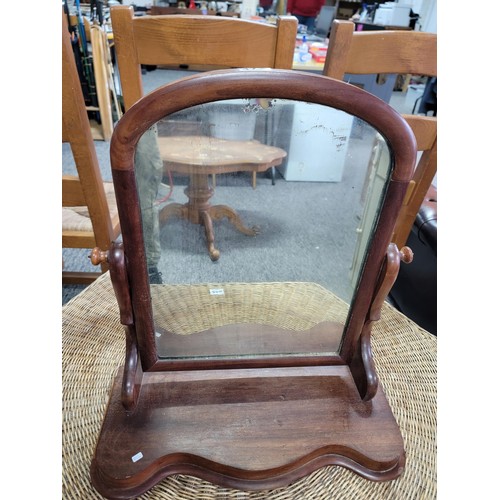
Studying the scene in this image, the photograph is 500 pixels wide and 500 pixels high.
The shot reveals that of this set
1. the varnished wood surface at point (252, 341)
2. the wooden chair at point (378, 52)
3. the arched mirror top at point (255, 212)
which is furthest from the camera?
the wooden chair at point (378, 52)

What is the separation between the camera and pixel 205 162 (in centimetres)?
51

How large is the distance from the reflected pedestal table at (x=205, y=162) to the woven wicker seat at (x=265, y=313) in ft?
0.54

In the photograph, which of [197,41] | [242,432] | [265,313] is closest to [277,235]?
[265,313]

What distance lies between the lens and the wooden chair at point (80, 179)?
74 cm

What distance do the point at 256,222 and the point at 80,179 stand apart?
510 millimetres

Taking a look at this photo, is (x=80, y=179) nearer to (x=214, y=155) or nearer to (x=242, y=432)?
(x=214, y=155)

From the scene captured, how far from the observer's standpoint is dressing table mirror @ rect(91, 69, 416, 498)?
46 centimetres

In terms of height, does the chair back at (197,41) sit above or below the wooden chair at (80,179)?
above

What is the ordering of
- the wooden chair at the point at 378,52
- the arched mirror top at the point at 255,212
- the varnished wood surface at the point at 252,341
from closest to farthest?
the arched mirror top at the point at 255,212 < the varnished wood surface at the point at 252,341 < the wooden chair at the point at 378,52

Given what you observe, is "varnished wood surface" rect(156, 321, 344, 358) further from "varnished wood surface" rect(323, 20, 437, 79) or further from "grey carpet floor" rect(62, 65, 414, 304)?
"varnished wood surface" rect(323, 20, 437, 79)

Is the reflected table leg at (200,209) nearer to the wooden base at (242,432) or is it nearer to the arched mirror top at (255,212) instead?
the arched mirror top at (255,212)

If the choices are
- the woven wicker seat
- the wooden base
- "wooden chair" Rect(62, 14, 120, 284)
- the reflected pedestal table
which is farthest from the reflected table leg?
"wooden chair" Rect(62, 14, 120, 284)

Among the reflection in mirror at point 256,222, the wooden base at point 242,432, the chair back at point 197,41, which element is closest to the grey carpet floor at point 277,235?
the reflection in mirror at point 256,222

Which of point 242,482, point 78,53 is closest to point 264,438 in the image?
point 242,482
